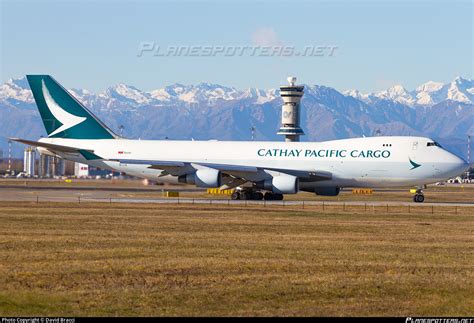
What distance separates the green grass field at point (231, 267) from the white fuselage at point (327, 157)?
2192cm

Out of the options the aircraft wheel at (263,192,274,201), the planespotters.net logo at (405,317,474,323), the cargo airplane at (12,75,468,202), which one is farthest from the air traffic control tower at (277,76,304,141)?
the planespotters.net logo at (405,317,474,323)

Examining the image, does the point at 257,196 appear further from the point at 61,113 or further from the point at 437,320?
the point at 437,320

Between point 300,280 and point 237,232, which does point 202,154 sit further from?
point 300,280

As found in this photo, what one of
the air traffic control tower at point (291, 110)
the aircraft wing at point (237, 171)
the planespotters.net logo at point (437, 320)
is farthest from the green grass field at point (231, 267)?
the air traffic control tower at point (291, 110)

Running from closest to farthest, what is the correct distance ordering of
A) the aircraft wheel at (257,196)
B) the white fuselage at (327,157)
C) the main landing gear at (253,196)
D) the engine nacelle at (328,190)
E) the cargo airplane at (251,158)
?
the white fuselage at (327,157), the cargo airplane at (251,158), the engine nacelle at (328,190), the aircraft wheel at (257,196), the main landing gear at (253,196)

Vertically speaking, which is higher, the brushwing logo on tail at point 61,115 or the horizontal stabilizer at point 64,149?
the brushwing logo on tail at point 61,115

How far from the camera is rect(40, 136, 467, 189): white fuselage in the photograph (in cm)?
6831

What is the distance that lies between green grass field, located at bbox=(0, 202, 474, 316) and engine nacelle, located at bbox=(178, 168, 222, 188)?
21.4 meters

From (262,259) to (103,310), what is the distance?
31.6 ft

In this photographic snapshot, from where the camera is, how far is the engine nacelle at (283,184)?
67.6 metres

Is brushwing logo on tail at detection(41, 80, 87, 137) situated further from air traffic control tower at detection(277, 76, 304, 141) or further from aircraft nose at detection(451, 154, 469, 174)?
air traffic control tower at detection(277, 76, 304, 141)

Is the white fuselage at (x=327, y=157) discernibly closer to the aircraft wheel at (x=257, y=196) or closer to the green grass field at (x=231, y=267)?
the aircraft wheel at (x=257, y=196)

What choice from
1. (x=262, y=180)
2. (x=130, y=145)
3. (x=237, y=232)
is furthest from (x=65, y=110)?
(x=237, y=232)

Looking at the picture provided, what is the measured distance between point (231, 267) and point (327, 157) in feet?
142
